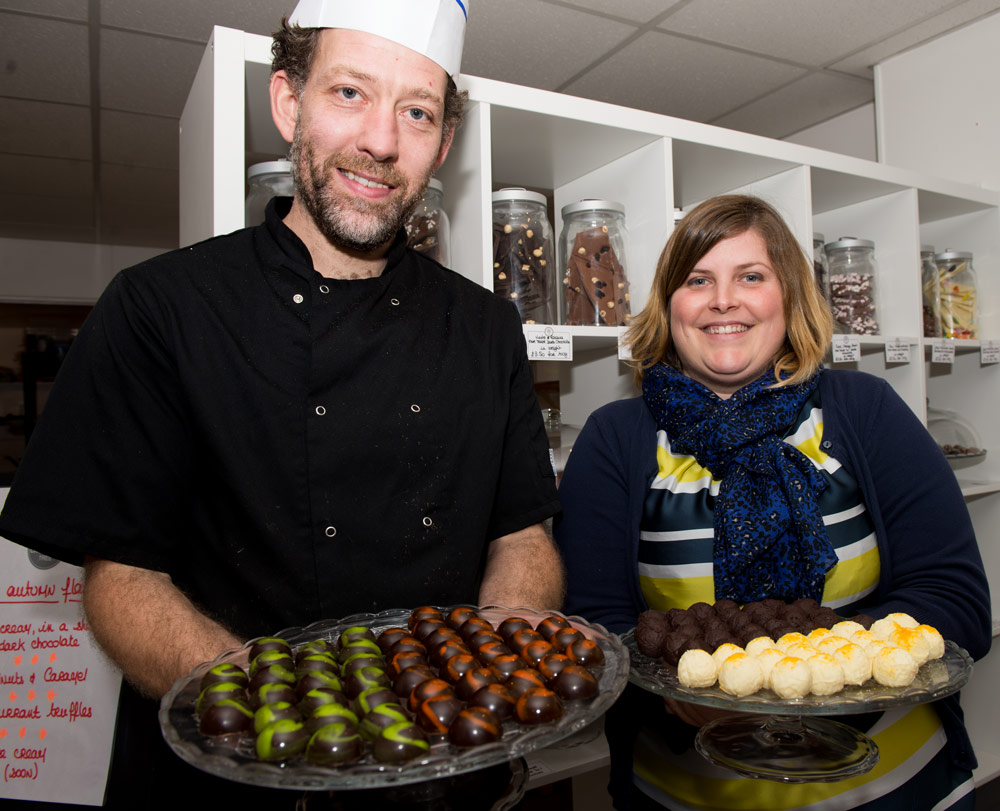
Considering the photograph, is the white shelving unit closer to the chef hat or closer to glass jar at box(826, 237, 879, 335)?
glass jar at box(826, 237, 879, 335)

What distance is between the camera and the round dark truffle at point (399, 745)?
632 mm

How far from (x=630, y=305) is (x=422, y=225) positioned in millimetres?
598

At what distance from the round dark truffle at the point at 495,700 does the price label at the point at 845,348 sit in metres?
1.60

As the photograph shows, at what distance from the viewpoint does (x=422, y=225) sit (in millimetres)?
1592

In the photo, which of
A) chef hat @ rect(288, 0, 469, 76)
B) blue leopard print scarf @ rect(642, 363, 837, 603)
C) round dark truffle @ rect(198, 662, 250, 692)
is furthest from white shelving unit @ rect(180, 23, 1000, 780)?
round dark truffle @ rect(198, 662, 250, 692)

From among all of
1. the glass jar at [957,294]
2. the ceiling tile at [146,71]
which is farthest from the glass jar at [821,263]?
the ceiling tile at [146,71]

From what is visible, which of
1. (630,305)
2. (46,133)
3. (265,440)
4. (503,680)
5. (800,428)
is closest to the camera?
(503,680)

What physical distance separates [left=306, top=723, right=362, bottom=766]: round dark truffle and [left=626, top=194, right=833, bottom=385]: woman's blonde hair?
1098 mm

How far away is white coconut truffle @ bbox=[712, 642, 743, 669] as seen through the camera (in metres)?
0.98

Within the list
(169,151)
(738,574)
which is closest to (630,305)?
(738,574)

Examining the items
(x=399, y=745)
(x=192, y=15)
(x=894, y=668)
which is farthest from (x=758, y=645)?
(x=192, y=15)

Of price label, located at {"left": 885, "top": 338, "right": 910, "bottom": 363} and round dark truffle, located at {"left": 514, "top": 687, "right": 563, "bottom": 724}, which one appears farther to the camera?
price label, located at {"left": 885, "top": 338, "right": 910, "bottom": 363}

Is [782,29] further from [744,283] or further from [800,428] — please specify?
[800,428]

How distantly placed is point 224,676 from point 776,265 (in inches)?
48.4
